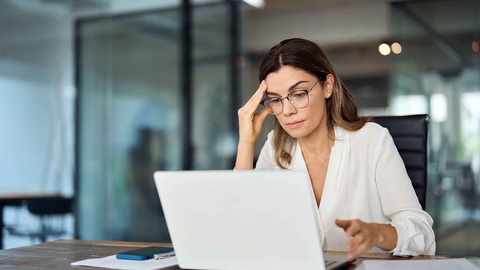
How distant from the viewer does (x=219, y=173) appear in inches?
48.1

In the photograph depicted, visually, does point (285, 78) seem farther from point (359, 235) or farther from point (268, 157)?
point (359, 235)

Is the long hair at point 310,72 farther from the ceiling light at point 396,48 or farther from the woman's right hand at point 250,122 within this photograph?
the ceiling light at point 396,48

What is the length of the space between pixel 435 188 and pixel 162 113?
7.34 feet

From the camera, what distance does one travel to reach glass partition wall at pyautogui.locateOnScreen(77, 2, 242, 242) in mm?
5051

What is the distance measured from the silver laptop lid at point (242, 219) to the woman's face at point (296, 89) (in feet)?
2.37

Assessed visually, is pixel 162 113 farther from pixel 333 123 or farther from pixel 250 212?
pixel 250 212

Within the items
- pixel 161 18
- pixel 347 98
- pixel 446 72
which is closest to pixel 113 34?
pixel 161 18

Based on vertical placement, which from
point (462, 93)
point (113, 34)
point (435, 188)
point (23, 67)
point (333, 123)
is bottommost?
point (435, 188)

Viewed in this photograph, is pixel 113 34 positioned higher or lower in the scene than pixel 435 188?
higher

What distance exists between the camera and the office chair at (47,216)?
4.53m

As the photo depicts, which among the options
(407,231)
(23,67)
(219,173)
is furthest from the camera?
(23,67)

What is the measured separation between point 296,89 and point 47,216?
132 inches

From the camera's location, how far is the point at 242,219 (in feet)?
4.07

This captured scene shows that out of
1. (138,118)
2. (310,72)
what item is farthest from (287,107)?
(138,118)
